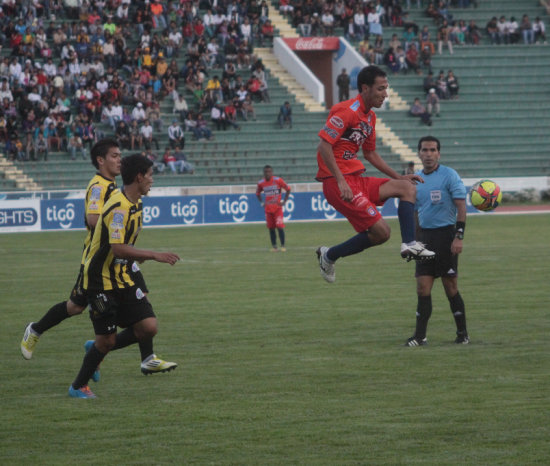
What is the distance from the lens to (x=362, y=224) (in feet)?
33.0

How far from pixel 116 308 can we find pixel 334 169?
2.48 meters

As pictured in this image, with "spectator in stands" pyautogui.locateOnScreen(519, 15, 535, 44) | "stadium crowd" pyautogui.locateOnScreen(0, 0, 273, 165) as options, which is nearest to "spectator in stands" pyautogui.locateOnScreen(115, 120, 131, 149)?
"stadium crowd" pyautogui.locateOnScreen(0, 0, 273, 165)

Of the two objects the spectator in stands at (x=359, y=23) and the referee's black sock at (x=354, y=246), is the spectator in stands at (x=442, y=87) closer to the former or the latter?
the spectator in stands at (x=359, y=23)

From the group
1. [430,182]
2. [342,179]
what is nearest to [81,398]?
[342,179]

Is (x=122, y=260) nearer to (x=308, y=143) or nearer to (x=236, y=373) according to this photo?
(x=236, y=373)

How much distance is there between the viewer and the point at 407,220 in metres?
10.1

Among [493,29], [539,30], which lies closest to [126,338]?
[493,29]

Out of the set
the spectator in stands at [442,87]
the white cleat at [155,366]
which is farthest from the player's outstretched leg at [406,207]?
the spectator in stands at [442,87]

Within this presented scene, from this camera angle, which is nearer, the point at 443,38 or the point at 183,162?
the point at 183,162

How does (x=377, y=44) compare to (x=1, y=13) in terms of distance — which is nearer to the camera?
(x=1, y=13)

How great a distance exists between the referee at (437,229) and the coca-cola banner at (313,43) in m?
37.6

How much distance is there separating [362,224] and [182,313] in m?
5.12

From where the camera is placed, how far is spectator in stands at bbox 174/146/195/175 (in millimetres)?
40062

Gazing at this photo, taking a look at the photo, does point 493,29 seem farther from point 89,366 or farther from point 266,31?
point 89,366
